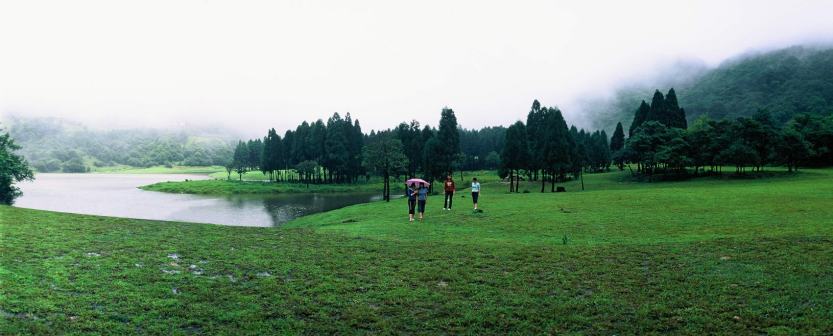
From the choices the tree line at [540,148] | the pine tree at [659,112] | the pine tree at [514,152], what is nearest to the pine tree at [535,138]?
the tree line at [540,148]

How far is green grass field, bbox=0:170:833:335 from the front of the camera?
9086 millimetres

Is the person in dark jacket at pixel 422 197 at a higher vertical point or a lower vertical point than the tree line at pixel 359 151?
lower

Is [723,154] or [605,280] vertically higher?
[723,154]

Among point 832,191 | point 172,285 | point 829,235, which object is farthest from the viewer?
point 832,191

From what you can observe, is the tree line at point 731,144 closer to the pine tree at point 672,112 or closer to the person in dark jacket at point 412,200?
the pine tree at point 672,112

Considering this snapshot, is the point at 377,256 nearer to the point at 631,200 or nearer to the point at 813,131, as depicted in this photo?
the point at 631,200

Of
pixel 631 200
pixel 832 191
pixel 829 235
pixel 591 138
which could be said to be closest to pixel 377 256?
pixel 829 235

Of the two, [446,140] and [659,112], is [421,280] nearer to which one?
[446,140]

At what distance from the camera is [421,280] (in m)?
12.6

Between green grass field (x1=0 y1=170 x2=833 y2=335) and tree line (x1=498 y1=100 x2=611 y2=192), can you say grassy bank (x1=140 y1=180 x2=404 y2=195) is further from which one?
green grass field (x1=0 y1=170 x2=833 y2=335)

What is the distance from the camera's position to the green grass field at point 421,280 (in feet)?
29.8

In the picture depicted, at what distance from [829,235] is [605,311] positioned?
1461cm

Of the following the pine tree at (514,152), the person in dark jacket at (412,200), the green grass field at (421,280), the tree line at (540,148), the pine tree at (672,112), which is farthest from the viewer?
the pine tree at (672,112)

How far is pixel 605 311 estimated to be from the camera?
984 cm
